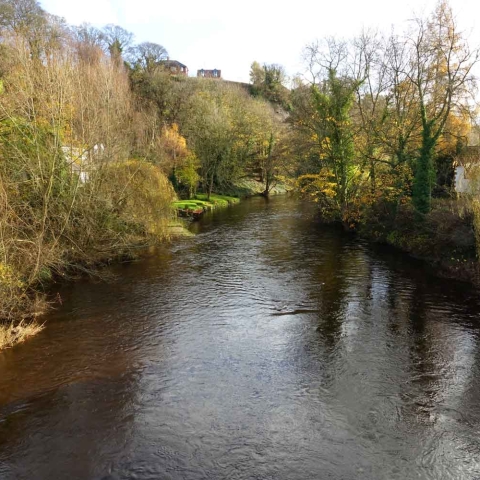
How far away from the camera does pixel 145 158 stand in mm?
23250

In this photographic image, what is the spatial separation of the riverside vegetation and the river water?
2.47 metres

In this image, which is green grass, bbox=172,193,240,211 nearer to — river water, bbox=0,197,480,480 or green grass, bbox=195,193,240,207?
green grass, bbox=195,193,240,207

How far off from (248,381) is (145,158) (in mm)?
16094

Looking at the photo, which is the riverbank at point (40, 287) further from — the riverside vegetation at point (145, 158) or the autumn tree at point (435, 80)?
the autumn tree at point (435, 80)

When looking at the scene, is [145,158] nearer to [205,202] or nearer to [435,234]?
[435,234]

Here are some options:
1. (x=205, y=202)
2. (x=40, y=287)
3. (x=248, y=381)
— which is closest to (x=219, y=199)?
(x=205, y=202)

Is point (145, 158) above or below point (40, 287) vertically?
above

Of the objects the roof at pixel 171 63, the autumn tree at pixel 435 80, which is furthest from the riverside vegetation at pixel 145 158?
the roof at pixel 171 63

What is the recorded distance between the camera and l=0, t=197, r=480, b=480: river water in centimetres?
791

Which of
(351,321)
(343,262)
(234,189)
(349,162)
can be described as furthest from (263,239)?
(234,189)

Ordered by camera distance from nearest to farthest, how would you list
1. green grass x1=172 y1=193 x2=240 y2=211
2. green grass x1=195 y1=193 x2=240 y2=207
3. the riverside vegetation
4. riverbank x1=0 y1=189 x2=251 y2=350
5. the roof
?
riverbank x1=0 y1=189 x2=251 y2=350 → the riverside vegetation → green grass x1=172 y1=193 x2=240 y2=211 → green grass x1=195 y1=193 x2=240 y2=207 → the roof

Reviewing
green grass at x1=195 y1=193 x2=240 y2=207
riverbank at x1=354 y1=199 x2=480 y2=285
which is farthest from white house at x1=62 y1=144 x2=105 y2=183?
green grass at x1=195 y1=193 x2=240 y2=207

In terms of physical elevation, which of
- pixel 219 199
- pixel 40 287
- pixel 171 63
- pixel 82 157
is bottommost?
pixel 40 287

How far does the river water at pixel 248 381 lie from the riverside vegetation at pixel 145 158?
247 centimetres
